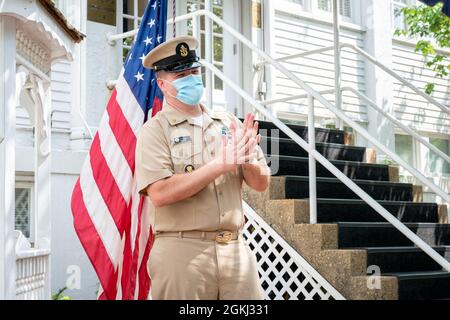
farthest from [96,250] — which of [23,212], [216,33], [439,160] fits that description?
[439,160]

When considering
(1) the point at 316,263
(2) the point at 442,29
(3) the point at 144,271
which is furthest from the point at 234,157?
(2) the point at 442,29

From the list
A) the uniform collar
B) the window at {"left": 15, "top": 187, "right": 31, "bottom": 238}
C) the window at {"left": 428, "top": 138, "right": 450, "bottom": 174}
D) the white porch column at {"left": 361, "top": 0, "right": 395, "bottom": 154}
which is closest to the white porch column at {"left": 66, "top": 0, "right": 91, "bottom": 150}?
the window at {"left": 15, "top": 187, "right": 31, "bottom": 238}

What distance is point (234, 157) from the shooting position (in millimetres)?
3484

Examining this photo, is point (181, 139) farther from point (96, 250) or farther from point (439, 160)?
point (439, 160)

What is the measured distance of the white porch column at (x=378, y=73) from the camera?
457 inches

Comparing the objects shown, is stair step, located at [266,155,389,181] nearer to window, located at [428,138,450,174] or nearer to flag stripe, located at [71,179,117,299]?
flag stripe, located at [71,179,117,299]

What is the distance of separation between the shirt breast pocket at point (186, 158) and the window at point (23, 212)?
4.43 meters

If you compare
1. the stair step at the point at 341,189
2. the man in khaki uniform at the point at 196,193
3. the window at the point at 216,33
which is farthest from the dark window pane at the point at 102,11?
the man in khaki uniform at the point at 196,193

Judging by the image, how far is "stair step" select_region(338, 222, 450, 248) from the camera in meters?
6.01

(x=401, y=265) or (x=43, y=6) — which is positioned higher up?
(x=43, y=6)

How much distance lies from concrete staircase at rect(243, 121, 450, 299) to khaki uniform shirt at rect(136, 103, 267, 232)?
6.86 feet

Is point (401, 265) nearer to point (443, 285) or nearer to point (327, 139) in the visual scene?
point (443, 285)

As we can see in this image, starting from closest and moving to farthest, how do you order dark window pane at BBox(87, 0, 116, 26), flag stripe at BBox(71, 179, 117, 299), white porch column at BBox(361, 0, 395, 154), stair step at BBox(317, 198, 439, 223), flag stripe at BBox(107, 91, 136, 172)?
flag stripe at BBox(71, 179, 117, 299)
flag stripe at BBox(107, 91, 136, 172)
stair step at BBox(317, 198, 439, 223)
dark window pane at BBox(87, 0, 116, 26)
white porch column at BBox(361, 0, 395, 154)
